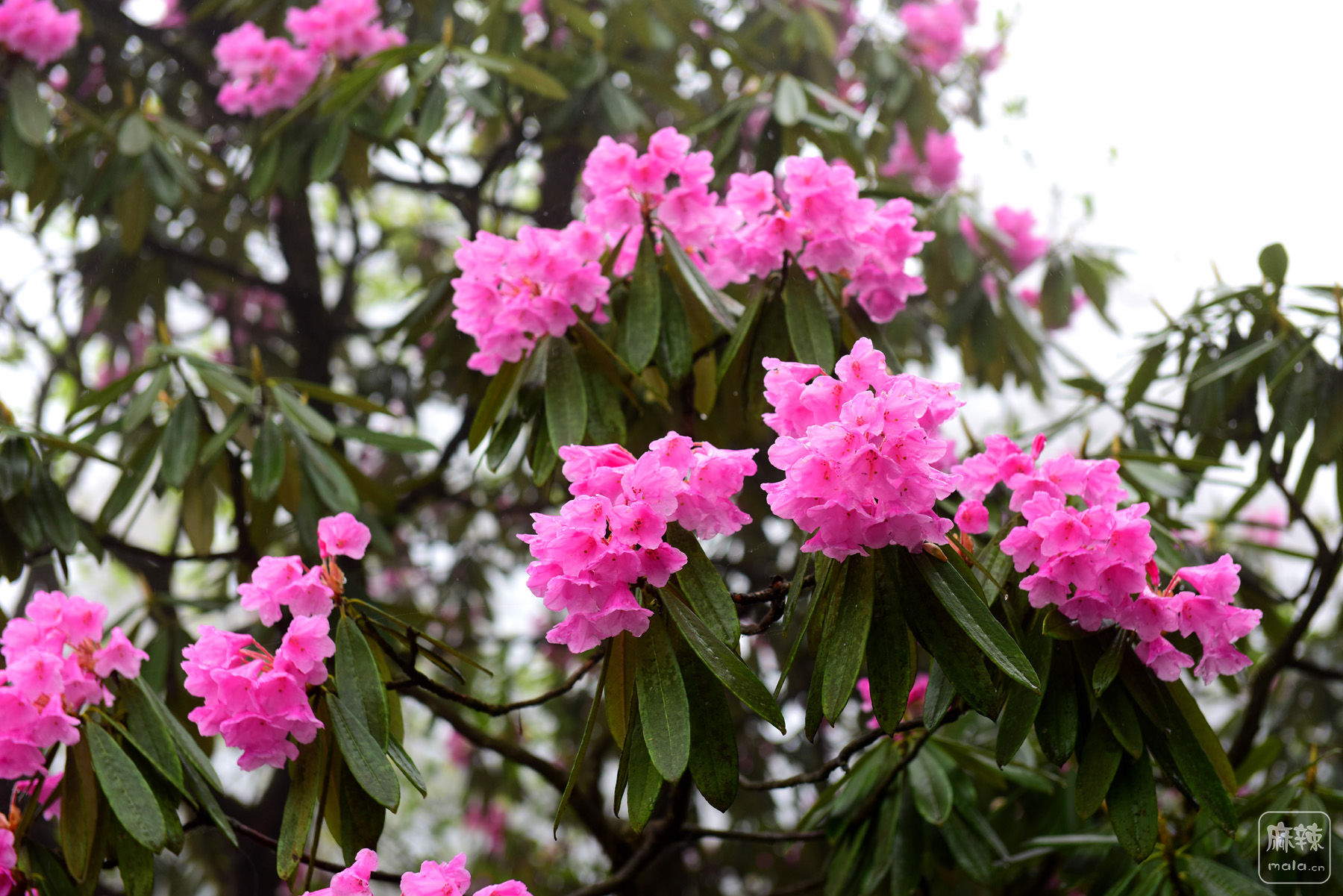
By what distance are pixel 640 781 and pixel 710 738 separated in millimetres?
67

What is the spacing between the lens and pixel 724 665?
0.81m

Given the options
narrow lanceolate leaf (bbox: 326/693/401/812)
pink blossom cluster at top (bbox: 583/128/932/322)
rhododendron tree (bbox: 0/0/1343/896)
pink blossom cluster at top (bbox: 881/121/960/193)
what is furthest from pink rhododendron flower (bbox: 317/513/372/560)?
pink blossom cluster at top (bbox: 881/121/960/193)

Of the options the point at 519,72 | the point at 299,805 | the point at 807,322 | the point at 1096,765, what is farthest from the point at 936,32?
the point at 299,805

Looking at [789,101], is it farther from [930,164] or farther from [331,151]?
[930,164]

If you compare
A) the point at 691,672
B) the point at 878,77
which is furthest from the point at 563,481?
the point at 878,77

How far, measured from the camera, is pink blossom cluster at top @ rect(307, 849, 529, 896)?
0.83 metres

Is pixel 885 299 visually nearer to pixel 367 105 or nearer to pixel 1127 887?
pixel 1127 887

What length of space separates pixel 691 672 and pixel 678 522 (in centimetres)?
13

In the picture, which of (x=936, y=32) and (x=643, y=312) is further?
(x=936, y=32)

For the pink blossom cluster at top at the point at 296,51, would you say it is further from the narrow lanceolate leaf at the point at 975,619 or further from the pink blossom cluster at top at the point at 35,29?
the narrow lanceolate leaf at the point at 975,619

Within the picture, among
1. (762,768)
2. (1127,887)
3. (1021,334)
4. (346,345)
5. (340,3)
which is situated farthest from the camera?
(346,345)

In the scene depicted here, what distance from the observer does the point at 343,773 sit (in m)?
0.98

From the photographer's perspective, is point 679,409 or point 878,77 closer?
point 679,409

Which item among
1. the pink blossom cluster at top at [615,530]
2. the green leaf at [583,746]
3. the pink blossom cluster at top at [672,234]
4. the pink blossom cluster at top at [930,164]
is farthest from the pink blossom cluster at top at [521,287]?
the pink blossom cluster at top at [930,164]
